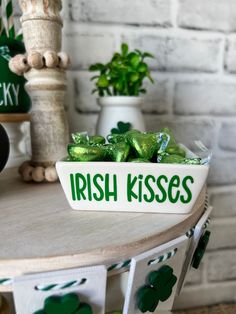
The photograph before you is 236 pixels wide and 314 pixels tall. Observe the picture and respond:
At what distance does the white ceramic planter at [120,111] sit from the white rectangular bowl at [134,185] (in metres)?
0.17

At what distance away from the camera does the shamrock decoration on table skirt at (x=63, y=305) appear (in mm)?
196

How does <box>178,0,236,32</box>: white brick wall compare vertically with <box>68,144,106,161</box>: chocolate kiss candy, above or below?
above

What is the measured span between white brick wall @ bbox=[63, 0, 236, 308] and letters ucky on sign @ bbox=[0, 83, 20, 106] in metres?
0.13

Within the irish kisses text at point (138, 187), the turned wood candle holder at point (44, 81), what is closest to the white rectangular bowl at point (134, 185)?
the irish kisses text at point (138, 187)

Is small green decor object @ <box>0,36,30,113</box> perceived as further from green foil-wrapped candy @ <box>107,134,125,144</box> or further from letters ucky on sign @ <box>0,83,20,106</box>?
green foil-wrapped candy @ <box>107,134,125,144</box>

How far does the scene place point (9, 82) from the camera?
0.42m

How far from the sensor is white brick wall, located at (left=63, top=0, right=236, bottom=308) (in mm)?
536

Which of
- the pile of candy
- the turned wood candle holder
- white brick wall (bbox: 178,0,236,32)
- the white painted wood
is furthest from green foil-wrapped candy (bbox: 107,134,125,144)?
white brick wall (bbox: 178,0,236,32)

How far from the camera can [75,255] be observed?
204 mm

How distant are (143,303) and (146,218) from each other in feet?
0.23

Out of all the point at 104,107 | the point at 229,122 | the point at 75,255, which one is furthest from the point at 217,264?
the point at 75,255

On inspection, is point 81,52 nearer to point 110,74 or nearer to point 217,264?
point 110,74

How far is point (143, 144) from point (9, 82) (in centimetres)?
24

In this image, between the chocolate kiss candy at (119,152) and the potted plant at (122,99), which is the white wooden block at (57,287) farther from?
the potted plant at (122,99)
